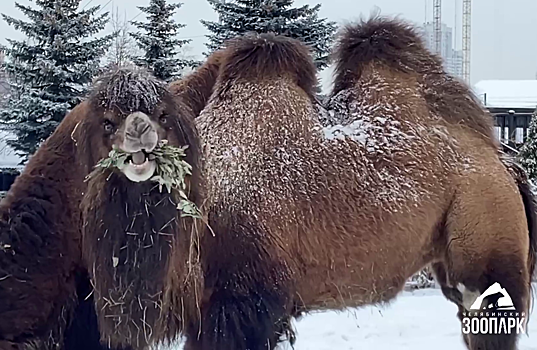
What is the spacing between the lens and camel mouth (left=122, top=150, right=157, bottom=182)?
9.43 feet

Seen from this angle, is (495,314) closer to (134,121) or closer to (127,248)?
(127,248)

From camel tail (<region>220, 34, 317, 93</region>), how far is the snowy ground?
192 centimetres

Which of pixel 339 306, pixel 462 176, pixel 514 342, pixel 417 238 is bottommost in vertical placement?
pixel 514 342

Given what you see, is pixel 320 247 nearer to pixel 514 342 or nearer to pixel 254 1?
pixel 514 342

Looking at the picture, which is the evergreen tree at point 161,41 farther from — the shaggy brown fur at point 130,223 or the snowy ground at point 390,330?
the shaggy brown fur at point 130,223

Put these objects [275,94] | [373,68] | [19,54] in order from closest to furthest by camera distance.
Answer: [275,94] → [373,68] → [19,54]

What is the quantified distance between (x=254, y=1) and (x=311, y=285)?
281 inches

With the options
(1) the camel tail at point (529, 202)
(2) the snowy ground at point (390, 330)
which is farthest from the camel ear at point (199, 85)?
(2) the snowy ground at point (390, 330)

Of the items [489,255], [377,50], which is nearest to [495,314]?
[489,255]

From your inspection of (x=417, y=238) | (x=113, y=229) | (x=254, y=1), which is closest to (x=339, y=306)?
(x=417, y=238)

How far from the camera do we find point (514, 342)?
4.23 metres

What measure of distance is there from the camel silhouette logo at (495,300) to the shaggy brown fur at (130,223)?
6.21 ft

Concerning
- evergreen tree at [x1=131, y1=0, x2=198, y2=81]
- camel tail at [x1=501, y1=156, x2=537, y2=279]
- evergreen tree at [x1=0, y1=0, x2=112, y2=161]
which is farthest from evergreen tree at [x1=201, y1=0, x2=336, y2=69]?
camel tail at [x1=501, y1=156, x2=537, y2=279]

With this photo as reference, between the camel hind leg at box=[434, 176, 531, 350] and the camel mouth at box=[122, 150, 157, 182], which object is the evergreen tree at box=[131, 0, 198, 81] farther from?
the camel mouth at box=[122, 150, 157, 182]
